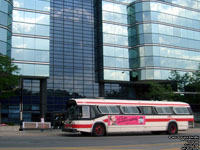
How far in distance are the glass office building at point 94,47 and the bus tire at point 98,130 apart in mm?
22928

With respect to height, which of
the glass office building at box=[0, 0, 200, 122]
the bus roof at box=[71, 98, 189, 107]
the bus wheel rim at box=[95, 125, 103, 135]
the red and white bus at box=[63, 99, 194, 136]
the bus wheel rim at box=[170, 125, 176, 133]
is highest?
the glass office building at box=[0, 0, 200, 122]

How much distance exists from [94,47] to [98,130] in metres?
29.7

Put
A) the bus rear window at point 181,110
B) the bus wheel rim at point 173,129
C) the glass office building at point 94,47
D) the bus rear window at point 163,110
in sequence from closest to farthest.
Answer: the bus rear window at point 163,110 < the bus wheel rim at point 173,129 < the bus rear window at point 181,110 < the glass office building at point 94,47

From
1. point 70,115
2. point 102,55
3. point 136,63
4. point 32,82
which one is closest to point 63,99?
point 32,82

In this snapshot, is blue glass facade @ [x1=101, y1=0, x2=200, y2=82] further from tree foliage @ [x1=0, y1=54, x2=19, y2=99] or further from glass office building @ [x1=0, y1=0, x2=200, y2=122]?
tree foliage @ [x1=0, y1=54, x2=19, y2=99]

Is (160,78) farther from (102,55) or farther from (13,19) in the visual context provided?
(13,19)

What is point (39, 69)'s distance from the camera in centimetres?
4203

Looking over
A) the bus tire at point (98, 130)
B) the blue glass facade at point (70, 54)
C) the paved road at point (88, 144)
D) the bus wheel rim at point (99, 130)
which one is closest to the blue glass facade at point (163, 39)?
the blue glass facade at point (70, 54)

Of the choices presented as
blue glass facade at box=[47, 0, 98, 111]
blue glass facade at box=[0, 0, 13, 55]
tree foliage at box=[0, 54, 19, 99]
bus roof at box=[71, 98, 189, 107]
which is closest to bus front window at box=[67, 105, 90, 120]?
bus roof at box=[71, 98, 189, 107]

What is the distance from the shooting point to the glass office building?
42.5m

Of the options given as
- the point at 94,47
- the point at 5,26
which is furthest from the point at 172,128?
the point at 94,47

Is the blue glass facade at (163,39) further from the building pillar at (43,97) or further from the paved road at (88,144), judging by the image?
the paved road at (88,144)

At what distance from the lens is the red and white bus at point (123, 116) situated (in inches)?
804

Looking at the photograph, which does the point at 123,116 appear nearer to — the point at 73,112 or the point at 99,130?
the point at 99,130
